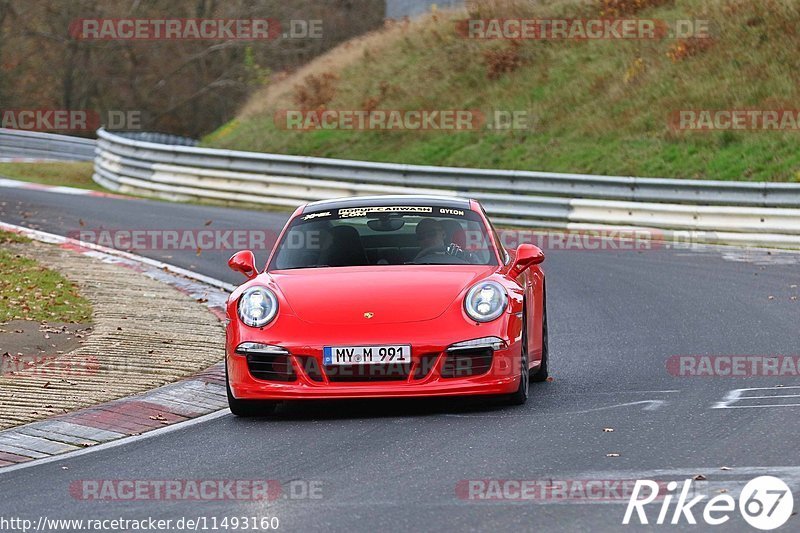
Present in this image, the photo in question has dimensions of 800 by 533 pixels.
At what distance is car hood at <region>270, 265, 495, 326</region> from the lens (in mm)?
8500

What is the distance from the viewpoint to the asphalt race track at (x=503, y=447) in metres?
6.00

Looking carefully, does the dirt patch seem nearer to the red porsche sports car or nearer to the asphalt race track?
the red porsche sports car

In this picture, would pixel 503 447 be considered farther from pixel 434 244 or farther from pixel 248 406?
pixel 434 244

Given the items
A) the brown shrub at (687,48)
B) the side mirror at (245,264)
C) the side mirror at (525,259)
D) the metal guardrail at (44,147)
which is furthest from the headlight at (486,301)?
the metal guardrail at (44,147)

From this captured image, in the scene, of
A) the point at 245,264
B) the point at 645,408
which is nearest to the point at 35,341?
the point at 245,264

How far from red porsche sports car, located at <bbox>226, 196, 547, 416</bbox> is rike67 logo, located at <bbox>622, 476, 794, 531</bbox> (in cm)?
231

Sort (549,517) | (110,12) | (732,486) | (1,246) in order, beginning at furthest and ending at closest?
(110,12), (1,246), (732,486), (549,517)

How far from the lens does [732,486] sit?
6.13 m

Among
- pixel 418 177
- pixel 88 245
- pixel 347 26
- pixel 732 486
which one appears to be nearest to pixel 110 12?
pixel 347 26

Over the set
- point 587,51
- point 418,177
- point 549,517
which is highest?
point 587,51

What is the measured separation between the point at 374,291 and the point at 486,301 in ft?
2.26

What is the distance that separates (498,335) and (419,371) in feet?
1.72

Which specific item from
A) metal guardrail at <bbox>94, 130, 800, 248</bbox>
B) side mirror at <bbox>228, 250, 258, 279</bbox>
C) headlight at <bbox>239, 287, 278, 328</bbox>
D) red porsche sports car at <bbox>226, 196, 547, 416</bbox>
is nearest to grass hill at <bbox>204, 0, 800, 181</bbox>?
metal guardrail at <bbox>94, 130, 800, 248</bbox>

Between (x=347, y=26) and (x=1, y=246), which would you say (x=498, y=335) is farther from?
(x=347, y=26)
